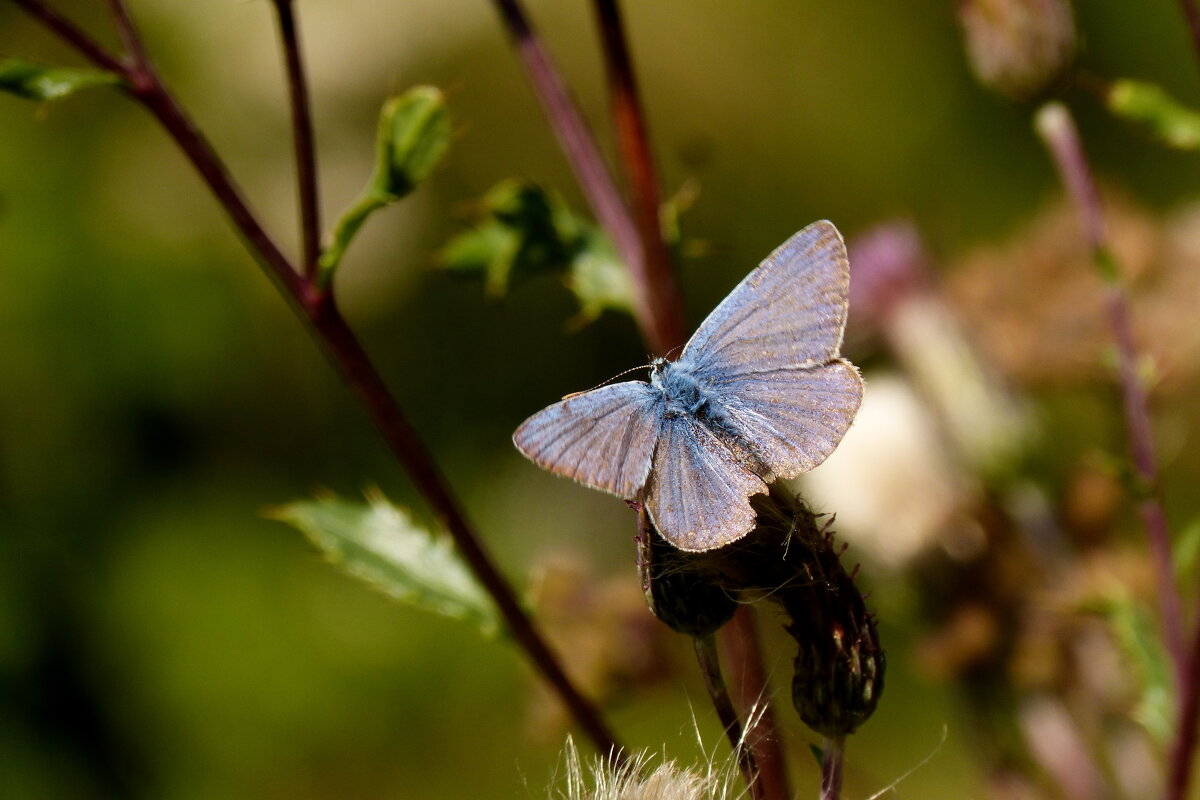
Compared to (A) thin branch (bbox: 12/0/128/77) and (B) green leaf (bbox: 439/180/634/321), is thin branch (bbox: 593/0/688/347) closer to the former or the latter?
(B) green leaf (bbox: 439/180/634/321)

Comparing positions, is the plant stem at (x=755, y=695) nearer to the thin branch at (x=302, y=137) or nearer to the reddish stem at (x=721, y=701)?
the reddish stem at (x=721, y=701)

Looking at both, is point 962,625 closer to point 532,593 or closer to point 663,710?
point 532,593

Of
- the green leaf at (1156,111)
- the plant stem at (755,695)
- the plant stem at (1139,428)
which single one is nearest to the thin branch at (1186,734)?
the plant stem at (1139,428)

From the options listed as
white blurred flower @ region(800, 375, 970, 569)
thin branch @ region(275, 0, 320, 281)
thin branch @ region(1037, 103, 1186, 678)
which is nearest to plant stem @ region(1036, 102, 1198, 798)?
thin branch @ region(1037, 103, 1186, 678)

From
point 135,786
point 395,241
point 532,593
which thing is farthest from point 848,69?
point 135,786

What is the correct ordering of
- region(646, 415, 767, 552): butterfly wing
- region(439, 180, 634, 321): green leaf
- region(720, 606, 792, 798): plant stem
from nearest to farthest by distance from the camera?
region(646, 415, 767, 552): butterfly wing
region(720, 606, 792, 798): plant stem
region(439, 180, 634, 321): green leaf

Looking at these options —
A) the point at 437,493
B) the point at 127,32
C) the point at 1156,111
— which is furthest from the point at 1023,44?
the point at 127,32

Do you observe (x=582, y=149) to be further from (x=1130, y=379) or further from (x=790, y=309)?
(x=1130, y=379)
